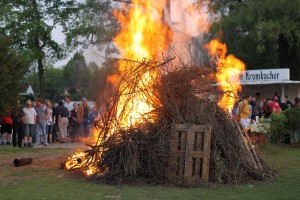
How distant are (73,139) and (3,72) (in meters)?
4.37

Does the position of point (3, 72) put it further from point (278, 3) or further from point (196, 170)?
point (278, 3)

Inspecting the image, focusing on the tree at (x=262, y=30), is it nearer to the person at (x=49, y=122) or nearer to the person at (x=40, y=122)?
the person at (x=49, y=122)

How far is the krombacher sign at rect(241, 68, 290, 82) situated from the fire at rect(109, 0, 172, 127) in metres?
13.6

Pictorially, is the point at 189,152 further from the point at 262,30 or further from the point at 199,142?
the point at 262,30

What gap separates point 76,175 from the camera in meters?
9.48

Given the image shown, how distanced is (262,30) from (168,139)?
71.4 feet

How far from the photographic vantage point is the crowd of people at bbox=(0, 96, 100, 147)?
52.3 ft

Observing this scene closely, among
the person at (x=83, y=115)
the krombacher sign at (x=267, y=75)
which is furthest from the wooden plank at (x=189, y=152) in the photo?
the krombacher sign at (x=267, y=75)

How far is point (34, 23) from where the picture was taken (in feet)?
90.0

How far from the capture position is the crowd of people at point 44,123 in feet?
52.3

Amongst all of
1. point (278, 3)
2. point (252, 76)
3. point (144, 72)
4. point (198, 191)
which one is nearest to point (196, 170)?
point (198, 191)

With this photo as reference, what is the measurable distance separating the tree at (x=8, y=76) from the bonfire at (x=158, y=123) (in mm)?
6216

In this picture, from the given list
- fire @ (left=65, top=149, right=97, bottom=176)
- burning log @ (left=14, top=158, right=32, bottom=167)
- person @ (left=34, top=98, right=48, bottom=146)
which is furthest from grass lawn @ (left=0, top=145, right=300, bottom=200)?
person @ (left=34, top=98, right=48, bottom=146)

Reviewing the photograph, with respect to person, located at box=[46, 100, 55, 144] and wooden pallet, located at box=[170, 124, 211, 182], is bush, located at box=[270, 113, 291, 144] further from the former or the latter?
person, located at box=[46, 100, 55, 144]
